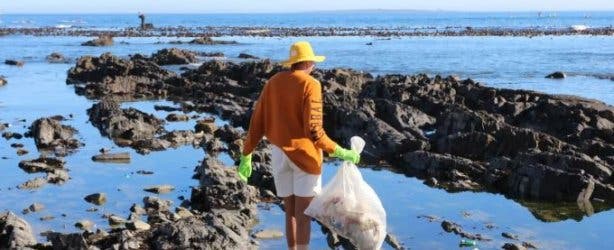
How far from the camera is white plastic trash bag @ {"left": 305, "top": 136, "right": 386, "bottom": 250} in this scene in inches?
313

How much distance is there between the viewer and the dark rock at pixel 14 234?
9547 mm

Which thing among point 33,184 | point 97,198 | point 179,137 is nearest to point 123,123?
point 179,137

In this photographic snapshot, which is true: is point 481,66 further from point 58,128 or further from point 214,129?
point 58,128

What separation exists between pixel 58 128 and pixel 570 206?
11.8 meters

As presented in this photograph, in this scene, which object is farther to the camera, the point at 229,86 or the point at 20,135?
the point at 229,86

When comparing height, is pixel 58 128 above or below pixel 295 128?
below

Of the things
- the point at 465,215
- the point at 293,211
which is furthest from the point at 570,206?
the point at 293,211

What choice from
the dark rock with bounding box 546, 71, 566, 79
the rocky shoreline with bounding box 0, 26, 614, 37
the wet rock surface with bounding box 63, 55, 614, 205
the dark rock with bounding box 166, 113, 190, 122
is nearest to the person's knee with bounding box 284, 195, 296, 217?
the wet rock surface with bounding box 63, 55, 614, 205

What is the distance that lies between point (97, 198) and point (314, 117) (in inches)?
252

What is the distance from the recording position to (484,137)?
17.5m

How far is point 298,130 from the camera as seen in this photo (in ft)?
25.3

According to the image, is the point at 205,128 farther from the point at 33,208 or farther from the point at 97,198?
the point at 33,208

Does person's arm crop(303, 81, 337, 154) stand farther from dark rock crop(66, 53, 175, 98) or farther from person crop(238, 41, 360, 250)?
dark rock crop(66, 53, 175, 98)

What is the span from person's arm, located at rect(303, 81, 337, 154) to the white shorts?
337 millimetres
